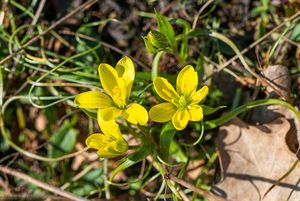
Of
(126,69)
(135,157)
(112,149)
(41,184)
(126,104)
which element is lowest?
(41,184)

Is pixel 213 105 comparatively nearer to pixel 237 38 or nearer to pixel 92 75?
pixel 237 38

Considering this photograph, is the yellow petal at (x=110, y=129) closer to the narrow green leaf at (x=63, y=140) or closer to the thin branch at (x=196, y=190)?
the thin branch at (x=196, y=190)

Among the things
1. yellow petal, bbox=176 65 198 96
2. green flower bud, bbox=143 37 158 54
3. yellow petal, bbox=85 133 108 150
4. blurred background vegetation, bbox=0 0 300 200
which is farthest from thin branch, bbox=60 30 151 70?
yellow petal, bbox=85 133 108 150

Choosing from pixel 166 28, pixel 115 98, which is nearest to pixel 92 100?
pixel 115 98

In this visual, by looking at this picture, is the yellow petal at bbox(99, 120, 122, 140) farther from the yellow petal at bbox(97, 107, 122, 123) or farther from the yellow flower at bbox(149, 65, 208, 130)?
the yellow flower at bbox(149, 65, 208, 130)

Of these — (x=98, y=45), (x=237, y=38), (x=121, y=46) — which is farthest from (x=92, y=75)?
(x=237, y=38)

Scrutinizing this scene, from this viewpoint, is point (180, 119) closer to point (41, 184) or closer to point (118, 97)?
point (118, 97)

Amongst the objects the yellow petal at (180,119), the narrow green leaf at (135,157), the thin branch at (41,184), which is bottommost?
the thin branch at (41,184)

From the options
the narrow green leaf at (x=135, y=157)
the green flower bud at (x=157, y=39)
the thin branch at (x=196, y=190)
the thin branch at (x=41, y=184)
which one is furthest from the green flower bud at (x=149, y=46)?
the thin branch at (x=41, y=184)
